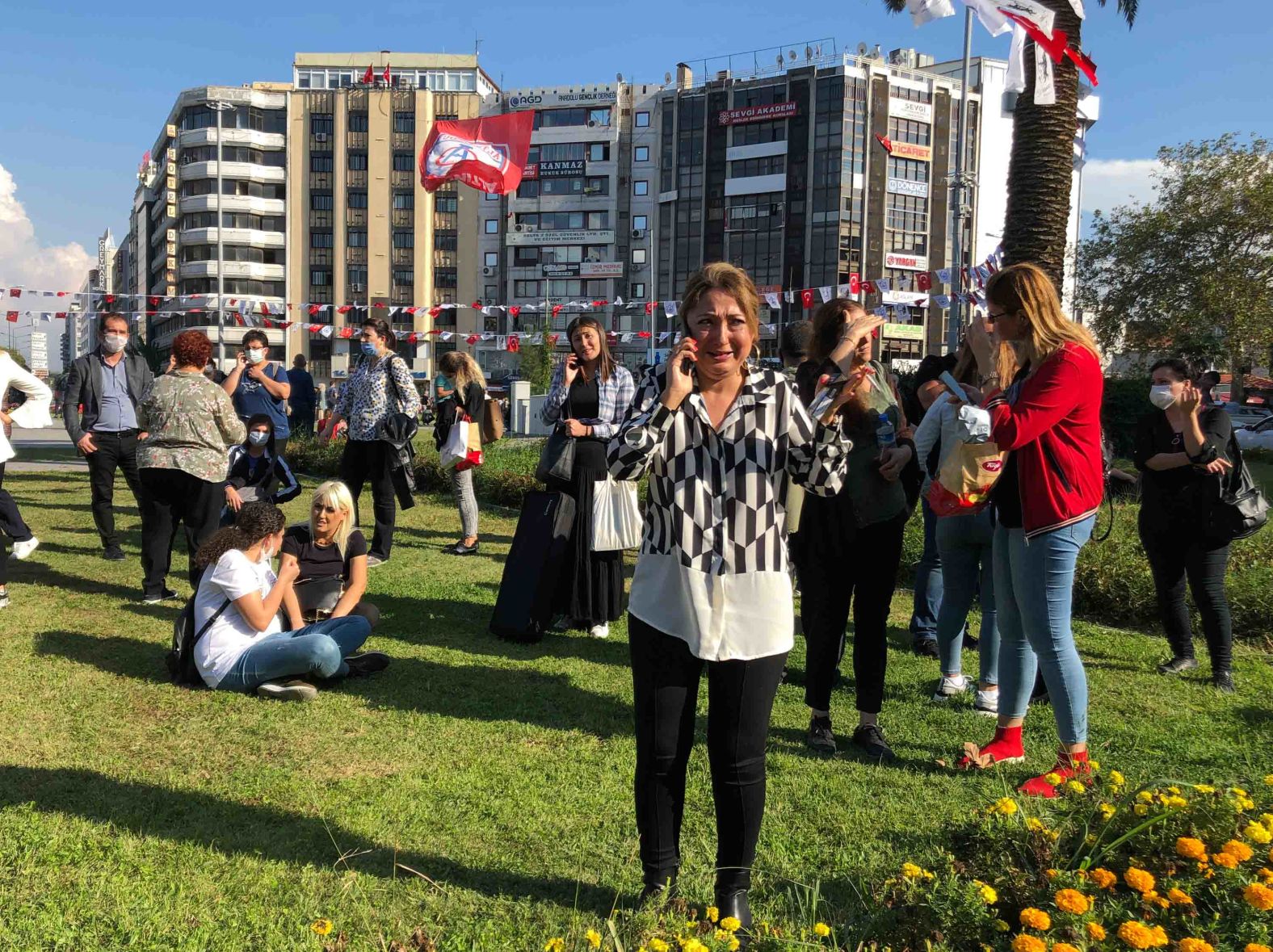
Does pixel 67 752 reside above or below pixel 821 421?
below

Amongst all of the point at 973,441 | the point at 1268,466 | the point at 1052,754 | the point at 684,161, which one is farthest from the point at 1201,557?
the point at 684,161

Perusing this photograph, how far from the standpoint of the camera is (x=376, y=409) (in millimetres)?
8070

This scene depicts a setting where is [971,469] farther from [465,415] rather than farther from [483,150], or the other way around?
[483,150]

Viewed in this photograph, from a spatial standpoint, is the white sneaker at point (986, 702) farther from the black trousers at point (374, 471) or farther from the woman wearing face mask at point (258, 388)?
the woman wearing face mask at point (258, 388)

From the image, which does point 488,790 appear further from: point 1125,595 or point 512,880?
point 1125,595

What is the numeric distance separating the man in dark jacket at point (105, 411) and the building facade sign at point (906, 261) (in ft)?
199

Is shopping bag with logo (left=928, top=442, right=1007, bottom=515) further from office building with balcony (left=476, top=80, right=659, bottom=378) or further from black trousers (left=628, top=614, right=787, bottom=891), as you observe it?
office building with balcony (left=476, top=80, right=659, bottom=378)

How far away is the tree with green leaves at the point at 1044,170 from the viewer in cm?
992

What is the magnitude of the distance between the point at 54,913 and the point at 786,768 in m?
2.60

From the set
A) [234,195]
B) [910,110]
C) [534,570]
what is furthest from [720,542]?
[234,195]

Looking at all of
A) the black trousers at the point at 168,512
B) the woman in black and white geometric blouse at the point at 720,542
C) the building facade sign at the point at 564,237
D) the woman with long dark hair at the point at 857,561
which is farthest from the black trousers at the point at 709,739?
the building facade sign at the point at 564,237

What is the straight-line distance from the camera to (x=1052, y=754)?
430 centimetres

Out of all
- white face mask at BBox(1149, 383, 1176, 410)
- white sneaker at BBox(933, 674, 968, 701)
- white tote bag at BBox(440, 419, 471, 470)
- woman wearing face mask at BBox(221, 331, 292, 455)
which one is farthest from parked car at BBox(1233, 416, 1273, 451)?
woman wearing face mask at BBox(221, 331, 292, 455)

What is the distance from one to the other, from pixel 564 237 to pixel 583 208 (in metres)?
2.52
